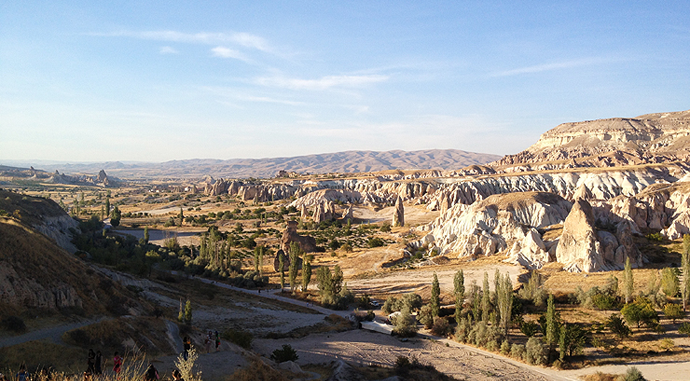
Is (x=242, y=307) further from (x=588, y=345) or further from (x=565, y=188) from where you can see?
(x=565, y=188)

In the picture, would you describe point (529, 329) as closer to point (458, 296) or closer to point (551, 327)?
point (551, 327)

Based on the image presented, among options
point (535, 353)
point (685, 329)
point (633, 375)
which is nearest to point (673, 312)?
point (685, 329)

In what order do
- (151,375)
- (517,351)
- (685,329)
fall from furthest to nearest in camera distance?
(685,329) < (517,351) < (151,375)

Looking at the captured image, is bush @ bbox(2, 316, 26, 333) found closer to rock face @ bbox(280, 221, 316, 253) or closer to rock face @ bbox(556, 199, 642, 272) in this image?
rock face @ bbox(280, 221, 316, 253)

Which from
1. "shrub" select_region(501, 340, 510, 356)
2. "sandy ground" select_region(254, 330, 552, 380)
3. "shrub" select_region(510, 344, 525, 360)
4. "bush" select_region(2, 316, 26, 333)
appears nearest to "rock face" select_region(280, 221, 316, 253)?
"sandy ground" select_region(254, 330, 552, 380)

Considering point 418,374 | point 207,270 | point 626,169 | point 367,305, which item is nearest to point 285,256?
point 207,270

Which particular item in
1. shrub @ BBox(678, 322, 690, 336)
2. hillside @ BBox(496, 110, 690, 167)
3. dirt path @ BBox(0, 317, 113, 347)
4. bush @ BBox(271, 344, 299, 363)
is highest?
hillside @ BBox(496, 110, 690, 167)
